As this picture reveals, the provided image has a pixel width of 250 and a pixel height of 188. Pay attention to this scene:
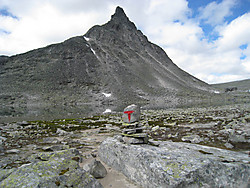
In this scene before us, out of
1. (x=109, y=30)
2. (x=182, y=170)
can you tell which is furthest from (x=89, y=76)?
(x=182, y=170)

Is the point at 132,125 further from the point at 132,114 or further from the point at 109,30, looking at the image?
the point at 109,30

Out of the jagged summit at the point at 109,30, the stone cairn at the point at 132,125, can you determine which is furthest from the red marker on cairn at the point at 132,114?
the jagged summit at the point at 109,30

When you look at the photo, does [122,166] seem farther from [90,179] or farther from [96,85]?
[96,85]

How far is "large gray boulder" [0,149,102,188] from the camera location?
4.54 metres

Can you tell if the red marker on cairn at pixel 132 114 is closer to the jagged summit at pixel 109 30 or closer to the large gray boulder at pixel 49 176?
the large gray boulder at pixel 49 176

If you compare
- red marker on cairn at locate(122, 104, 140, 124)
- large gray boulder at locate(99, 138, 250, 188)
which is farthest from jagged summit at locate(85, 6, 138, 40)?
large gray boulder at locate(99, 138, 250, 188)

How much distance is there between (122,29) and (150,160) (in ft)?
677

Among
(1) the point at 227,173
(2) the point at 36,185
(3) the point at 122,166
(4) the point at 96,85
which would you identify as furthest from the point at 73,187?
(4) the point at 96,85

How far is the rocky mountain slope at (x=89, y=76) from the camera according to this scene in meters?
109

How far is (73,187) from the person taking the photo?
4926mm

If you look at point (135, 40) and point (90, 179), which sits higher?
point (135, 40)

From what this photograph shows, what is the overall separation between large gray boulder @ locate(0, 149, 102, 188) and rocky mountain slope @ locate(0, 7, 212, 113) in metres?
96.3

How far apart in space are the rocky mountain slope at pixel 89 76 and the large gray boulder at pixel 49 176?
9635 centimetres

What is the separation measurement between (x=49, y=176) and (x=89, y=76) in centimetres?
13376
